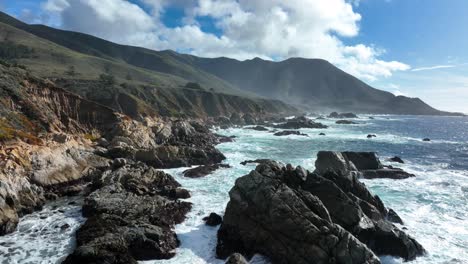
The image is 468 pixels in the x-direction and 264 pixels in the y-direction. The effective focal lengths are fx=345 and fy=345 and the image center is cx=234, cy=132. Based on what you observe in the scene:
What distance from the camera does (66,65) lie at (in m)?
168

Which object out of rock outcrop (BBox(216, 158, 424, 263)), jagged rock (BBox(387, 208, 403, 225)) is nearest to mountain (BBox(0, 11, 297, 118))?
rock outcrop (BBox(216, 158, 424, 263))

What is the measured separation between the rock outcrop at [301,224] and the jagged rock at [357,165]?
1447 centimetres

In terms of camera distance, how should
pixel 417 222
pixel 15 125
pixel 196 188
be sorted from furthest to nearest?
1. pixel 15 125
2. pixel 196 188
3. pixel 417 222

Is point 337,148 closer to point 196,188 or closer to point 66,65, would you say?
point 196,188

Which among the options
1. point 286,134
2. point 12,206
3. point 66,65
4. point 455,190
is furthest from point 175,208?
point 66,65

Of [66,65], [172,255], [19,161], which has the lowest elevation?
[172,255]

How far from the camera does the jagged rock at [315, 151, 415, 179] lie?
45.5 meters

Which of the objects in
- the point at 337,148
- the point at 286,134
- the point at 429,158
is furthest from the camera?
the point at 286,134

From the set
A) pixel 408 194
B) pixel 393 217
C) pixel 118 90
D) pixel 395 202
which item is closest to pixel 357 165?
pixel 408 194

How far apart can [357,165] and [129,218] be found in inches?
1395

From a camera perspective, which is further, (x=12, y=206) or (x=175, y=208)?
(x=175, y=208)

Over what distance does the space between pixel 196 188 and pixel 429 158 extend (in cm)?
4995

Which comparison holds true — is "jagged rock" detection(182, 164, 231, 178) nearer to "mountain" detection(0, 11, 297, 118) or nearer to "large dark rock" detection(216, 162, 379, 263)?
"large dark rock" detection(216, 162, 379, 263)

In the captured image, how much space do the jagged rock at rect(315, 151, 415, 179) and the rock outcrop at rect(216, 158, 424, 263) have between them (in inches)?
570
